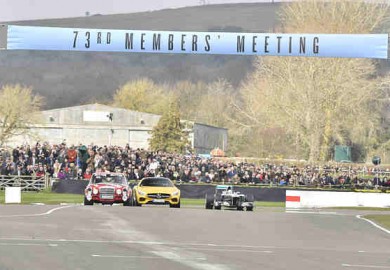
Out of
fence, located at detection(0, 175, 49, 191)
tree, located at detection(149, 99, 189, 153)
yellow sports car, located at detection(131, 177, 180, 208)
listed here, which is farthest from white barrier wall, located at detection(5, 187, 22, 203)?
tree, located at detection(149, 99, 189, 153)

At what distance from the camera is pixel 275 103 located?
86625 mm

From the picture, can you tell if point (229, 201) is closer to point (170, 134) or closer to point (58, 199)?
point (58, 199)

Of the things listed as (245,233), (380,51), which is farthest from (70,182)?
(245,233)

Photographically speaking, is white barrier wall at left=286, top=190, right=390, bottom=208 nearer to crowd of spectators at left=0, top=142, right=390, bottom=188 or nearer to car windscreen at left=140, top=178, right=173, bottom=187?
crowd of spectators at left=0, top=142, right=390, bottom=188

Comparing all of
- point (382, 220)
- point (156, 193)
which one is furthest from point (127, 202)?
point (382, 220)

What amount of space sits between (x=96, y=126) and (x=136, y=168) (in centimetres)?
7360

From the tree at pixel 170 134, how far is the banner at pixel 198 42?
8303 centimetres

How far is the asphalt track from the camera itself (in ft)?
53.7

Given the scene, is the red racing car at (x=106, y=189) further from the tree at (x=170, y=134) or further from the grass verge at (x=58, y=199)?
the tree at (x=170, y=134)

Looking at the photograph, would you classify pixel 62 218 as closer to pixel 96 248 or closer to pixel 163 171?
pixel 96 248

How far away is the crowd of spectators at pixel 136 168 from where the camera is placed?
54000 mm

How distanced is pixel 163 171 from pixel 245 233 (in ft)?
99.8

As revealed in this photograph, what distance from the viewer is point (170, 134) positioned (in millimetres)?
124938

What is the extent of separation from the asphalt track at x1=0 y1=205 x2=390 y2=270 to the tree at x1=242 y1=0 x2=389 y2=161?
176 feet
